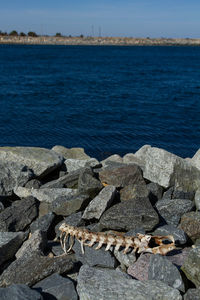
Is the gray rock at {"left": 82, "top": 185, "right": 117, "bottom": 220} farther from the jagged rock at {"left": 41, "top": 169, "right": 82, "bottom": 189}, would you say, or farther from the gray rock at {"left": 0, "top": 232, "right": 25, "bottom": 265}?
the jagged rock at {"left": 41, "top": 169, "right": 82, "bottom": 189}

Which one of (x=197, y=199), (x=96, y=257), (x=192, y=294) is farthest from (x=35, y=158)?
(x=192, y=294)

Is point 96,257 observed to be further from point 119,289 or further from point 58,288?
point 119,289

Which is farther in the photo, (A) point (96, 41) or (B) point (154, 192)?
(A) point (96, 41)

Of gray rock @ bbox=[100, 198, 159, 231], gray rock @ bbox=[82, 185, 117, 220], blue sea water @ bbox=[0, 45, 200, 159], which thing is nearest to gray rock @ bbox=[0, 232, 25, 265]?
gray rock @ bbox=[82, 185, 117, 220]

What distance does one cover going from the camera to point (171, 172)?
6363mm

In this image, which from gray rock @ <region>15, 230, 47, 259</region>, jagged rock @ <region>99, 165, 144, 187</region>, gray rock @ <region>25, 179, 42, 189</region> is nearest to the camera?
gray rock @ <region>15, 230, 47, 259</region>

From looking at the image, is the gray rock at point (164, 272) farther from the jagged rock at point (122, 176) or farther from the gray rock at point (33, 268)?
the jagged rock at point (122, 176)

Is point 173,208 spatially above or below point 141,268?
above

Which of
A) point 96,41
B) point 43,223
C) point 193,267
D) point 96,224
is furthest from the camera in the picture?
point 96,41

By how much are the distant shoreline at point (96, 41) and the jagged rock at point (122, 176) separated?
117 metres

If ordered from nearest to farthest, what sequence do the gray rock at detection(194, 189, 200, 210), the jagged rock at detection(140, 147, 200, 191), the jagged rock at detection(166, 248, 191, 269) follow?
the jagged rock at detection(166, 248, 191, 269), the gray rock at detection(194, 189, 200, 210), the jagged rock at detection(140, 147, 200, 191)

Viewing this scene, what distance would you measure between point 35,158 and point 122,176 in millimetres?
1954

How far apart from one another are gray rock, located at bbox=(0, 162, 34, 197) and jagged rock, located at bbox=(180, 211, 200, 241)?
113 inches

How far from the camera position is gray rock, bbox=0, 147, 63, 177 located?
24.0ft
